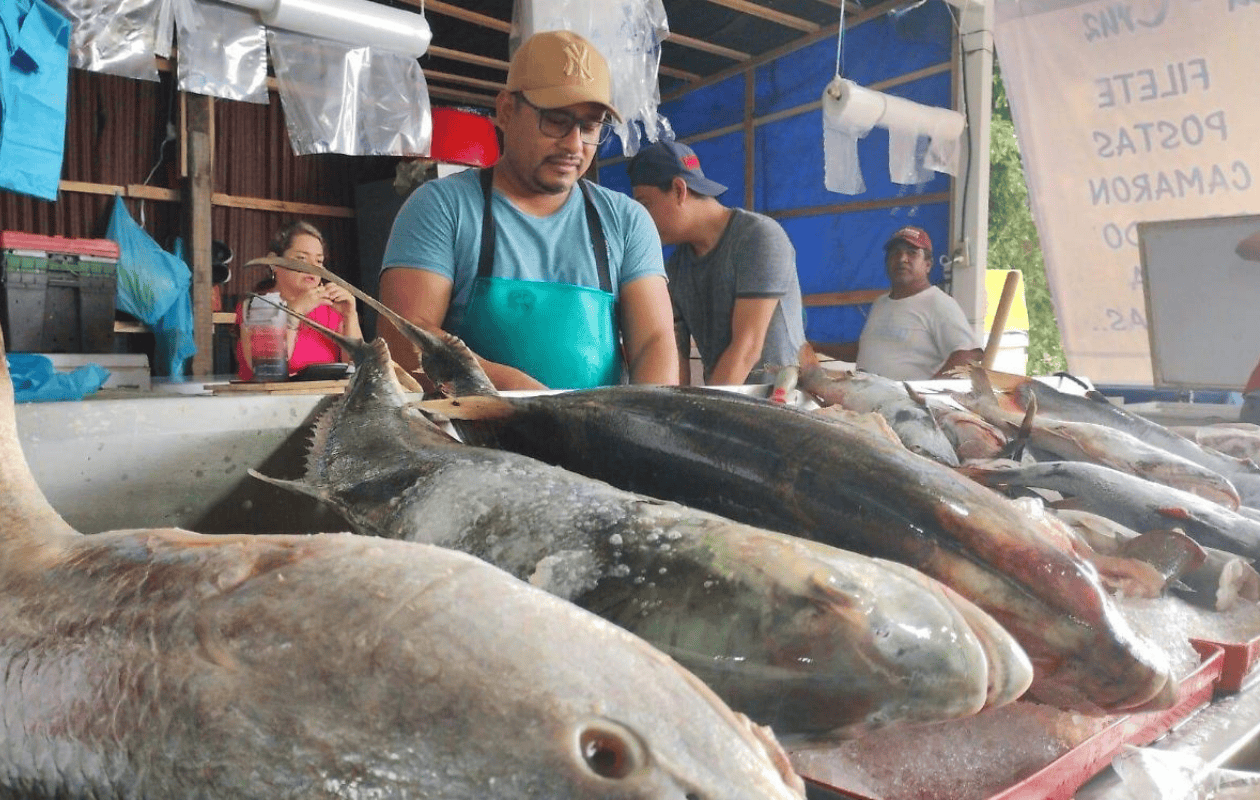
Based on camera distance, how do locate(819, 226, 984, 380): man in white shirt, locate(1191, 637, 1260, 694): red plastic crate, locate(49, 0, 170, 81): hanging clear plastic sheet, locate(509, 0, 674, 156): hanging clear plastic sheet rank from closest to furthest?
locate(1191, 637, 1260, 694): red plastic crate, locate(509, 0, 674, 156): hanging clear plastic sheet, locate(49, 0, 170, 81): hanging clear plastic sheet, locate(819, 226, 984, 380): man in white shirt

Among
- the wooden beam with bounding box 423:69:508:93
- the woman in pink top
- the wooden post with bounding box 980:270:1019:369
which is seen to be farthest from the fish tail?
the wooden beam with bounding box 423:69:508:93

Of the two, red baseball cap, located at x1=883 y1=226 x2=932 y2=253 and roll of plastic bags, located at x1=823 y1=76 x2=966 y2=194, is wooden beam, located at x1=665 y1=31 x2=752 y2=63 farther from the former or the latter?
red baseball cap, located at x1=883 y1=226 x2=932 y2=253

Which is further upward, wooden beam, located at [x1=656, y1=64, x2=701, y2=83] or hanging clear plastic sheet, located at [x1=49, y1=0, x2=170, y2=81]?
wooden beam, located at [x1=656, y1=64, x2=701, y2=83]

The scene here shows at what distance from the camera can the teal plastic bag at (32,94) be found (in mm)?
4348

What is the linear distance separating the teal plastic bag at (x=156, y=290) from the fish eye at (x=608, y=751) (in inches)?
331

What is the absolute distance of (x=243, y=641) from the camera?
57cm

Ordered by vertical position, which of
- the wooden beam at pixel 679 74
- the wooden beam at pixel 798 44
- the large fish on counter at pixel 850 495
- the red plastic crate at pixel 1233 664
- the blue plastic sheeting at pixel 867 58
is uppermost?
the wooden beam at pixel 679 74

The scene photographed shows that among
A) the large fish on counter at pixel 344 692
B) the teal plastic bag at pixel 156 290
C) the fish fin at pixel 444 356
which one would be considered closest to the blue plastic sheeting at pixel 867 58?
the teal plastic bag at pixel 156 290

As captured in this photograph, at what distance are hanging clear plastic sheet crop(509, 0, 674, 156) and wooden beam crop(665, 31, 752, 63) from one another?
8.97ft

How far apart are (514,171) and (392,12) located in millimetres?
2983

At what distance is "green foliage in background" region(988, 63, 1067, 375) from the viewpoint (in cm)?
954

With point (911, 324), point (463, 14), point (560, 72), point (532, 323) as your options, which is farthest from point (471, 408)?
point (463, 14)

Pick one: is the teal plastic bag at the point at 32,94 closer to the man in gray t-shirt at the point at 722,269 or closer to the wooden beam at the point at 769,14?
the man in gray t-shirt at the point at 722,269

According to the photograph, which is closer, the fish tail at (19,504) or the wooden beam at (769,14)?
the fish tail at (19,504)
